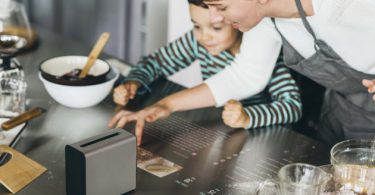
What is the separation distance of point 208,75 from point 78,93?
1.66ft

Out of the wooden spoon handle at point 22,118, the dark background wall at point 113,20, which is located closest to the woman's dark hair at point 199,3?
the wooden spoon handle at point 22,118

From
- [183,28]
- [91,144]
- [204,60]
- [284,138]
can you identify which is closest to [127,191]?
[91,144]

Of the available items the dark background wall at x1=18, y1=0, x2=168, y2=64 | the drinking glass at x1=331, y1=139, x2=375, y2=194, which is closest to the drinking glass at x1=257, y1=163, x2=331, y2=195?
the drinking glass at x1=331, y1=139, x2=375, y2=194

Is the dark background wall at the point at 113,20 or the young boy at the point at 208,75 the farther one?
the dark background wall at the point at 113,20

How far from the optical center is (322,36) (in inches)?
58.9

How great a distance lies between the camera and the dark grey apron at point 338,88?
1.55 meters

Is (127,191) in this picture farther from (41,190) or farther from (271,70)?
(271,70)

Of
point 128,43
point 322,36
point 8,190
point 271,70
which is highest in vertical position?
point 322,36

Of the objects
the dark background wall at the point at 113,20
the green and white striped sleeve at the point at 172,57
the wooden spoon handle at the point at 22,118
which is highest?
the green and white striped sleeve at the point at 172,57

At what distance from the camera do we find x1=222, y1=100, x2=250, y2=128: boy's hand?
1.57 metres

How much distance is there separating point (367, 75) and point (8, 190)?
0.93 meters

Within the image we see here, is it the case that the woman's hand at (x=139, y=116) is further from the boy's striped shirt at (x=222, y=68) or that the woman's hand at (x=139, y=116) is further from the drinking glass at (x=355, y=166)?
the drinking glass at (x=355, y=166)

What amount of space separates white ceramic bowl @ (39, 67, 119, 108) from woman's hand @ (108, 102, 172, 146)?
10 centimetres

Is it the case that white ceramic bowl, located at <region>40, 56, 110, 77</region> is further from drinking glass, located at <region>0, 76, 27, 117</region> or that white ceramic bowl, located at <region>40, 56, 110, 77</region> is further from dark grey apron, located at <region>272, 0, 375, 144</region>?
dark grey apron, located at <region>272, 0, 375, 144</region>
